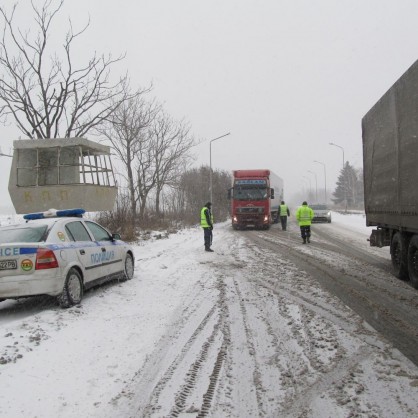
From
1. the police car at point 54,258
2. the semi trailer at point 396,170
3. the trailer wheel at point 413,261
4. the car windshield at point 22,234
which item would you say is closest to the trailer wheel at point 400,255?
the semi trailer at point 396,170

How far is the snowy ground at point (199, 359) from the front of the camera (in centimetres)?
367

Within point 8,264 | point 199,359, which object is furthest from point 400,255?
point 8,264

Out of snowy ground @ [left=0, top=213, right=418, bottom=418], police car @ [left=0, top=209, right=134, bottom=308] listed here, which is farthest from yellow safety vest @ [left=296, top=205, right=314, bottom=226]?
police car @ [left=0, top=209, right=134, bottom=308]

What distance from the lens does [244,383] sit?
409 centimetres

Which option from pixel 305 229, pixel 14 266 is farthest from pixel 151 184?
pixel 14 266

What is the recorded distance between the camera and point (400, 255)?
9.20m

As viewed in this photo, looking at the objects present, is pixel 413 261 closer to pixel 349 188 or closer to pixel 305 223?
pixel 305 223

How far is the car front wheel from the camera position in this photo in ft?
22.0

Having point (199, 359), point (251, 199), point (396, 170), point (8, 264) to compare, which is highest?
point (396, 170)

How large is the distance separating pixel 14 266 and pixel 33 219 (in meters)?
1.86

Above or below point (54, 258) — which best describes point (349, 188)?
above

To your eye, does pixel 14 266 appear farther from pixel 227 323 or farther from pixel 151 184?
pixel 151 184

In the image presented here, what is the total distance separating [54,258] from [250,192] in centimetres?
2178

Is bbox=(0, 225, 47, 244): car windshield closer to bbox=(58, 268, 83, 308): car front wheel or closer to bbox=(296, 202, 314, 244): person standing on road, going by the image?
bbox=(58, 268, 83, 308): car front wheel
